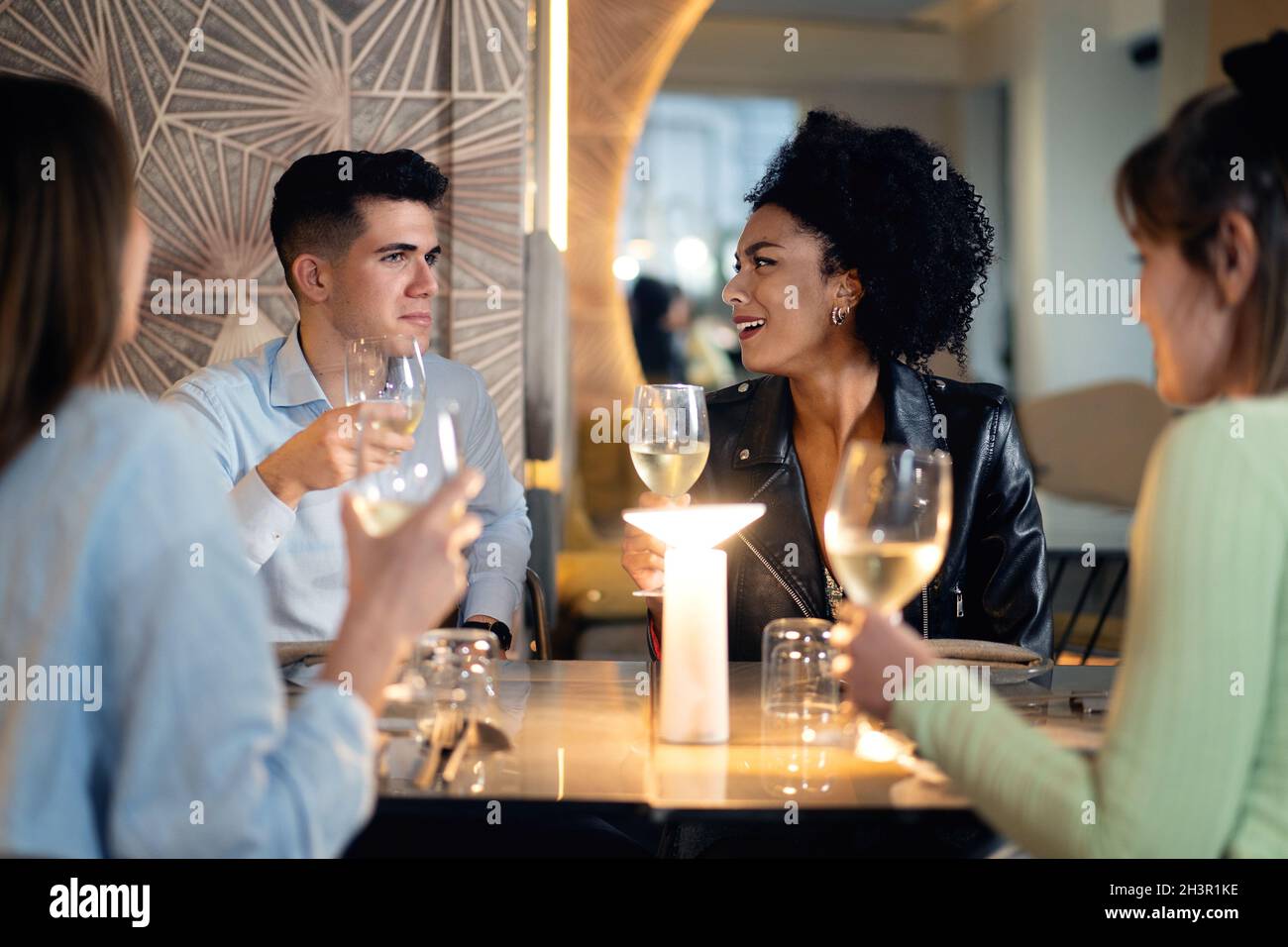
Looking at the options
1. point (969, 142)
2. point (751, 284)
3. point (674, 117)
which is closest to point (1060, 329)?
point (969, 142)

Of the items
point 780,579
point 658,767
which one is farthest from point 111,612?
point 780,579

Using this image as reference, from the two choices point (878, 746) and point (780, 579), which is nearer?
point (878, 746)

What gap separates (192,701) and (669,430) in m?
1.01

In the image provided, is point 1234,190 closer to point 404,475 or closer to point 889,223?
point 404,475

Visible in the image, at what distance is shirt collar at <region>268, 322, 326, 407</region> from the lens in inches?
102

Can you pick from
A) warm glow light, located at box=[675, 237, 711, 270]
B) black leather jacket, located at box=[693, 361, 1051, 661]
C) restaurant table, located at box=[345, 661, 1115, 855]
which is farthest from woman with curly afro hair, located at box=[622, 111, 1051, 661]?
warm glow light, located at box=[675, 237, 711, 270]

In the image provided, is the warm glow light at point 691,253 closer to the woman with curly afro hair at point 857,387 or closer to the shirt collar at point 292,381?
the woman with curly afro hair at point 857,387

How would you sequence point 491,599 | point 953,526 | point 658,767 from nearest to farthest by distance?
point 658,767 < point 953,526 < point 491,599

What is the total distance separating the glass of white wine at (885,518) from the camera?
1.23 m

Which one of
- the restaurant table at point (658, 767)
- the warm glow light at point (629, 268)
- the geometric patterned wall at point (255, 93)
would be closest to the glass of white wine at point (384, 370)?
the restaurant table at point (658, 767)

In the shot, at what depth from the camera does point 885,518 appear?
1229 mm

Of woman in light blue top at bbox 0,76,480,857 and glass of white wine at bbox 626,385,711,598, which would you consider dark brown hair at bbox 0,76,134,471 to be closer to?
woman in light blue top at bbox 0,76,480,857

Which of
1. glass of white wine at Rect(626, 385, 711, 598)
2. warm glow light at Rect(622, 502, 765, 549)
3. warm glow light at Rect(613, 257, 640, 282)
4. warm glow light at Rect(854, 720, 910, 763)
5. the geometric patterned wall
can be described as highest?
warm glow light at Rect(613, 257, 640, 282)
